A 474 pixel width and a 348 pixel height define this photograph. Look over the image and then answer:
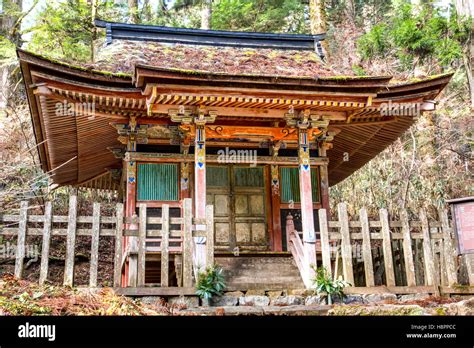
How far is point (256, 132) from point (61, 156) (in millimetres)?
5513

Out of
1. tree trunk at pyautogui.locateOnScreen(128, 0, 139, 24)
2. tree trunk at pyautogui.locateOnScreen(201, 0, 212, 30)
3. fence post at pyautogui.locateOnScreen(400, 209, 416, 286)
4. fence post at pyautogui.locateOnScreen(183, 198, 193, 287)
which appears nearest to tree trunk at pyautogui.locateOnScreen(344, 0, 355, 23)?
tree trunk at pyautogui.locateOnScreen(201, 0, 212, 30)

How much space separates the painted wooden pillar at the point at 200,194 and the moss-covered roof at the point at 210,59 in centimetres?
168

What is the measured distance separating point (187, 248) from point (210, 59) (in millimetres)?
5890

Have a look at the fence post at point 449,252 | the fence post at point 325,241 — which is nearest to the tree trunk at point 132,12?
the fence post at point 325,241

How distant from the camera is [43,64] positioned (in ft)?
34.4

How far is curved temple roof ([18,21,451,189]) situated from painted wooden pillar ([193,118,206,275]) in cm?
67

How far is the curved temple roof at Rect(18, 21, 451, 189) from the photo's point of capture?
428 inches

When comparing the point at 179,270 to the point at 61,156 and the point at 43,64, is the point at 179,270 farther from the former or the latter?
the point at 61,156

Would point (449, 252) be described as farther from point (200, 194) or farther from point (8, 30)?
point (8, 30)

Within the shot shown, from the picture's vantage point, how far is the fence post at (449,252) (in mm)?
10375

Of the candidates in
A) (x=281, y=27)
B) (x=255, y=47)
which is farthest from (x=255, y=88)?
→ (x=281, y=27)

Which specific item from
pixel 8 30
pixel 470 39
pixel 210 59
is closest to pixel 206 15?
pixel 8 30

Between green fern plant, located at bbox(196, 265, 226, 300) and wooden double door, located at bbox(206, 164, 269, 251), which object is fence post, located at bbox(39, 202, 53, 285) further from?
wooden double door, located at bbox(206, 164, 269, 251)

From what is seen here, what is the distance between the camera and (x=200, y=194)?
11180 millimetres
